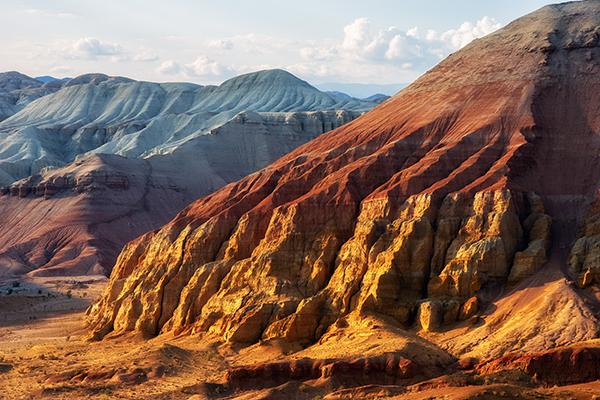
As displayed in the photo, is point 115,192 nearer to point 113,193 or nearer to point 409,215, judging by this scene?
point 113,193

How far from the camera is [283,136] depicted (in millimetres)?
185500

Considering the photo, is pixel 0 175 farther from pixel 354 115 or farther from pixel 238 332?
pixel 238 332

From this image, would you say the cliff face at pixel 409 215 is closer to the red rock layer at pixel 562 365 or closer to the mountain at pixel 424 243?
the mountain at pixel 424 243

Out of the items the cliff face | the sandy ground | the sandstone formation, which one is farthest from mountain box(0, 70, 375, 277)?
the sandy ground

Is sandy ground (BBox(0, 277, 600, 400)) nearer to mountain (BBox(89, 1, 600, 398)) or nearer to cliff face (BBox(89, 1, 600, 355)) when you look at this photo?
mountain (BBox(89, 1, 600, 398))

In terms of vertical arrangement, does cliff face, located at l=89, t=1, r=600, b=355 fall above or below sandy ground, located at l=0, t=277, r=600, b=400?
above

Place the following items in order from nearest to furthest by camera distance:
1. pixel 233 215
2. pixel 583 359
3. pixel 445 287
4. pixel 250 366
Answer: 1. pixel 583 359
2. pixel 250 366
3. pixel 445 287
4. pixel 233 215

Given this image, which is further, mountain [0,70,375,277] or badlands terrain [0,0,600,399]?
mountain [0,70,375,277]

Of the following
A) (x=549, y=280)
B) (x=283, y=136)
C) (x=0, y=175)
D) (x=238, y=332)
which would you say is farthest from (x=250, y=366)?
(x=0, y=175)

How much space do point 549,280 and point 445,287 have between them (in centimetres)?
578

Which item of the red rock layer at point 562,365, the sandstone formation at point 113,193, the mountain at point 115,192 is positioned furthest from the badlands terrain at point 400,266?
the mountain at point 115,192

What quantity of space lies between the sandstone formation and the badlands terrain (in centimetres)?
6169

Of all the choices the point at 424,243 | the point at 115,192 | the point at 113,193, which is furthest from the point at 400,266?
the point at 115,192

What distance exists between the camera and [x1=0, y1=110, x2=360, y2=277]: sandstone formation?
14000cm
